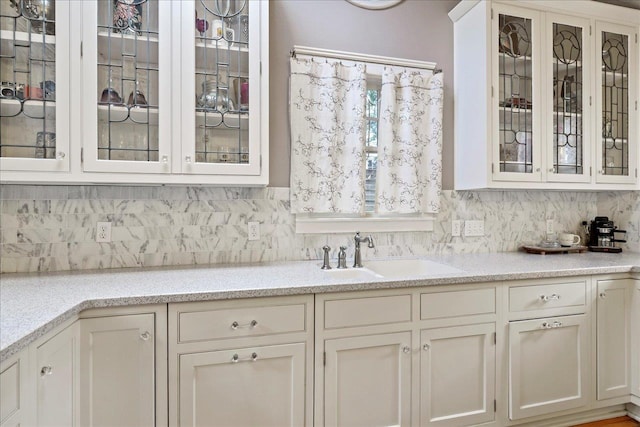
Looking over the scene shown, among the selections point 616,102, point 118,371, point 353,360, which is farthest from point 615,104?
point 118,371

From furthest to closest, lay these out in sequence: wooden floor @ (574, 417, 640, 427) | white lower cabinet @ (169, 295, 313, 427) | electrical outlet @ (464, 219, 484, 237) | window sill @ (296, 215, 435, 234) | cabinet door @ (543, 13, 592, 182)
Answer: electrical outlet @ (464, 219, 484, 237) < cabinet door @ (543, 13, 592, 182) < window sill @ (296, 215, 435, 234) < wooden floor @ (574, 417, 640, 427) < white lower cabinet @ (169, 295, 313, 427)

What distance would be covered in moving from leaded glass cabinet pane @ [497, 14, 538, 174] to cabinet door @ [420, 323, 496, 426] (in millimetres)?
1089

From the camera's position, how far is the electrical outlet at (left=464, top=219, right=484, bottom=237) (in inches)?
105

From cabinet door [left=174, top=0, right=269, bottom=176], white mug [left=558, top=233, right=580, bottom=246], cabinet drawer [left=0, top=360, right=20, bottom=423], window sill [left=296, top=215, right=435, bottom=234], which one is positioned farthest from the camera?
white mug [left=558, top=233, right=580, bottom=246]

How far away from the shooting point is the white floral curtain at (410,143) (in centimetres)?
243

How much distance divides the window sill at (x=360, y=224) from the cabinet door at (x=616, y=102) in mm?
1246

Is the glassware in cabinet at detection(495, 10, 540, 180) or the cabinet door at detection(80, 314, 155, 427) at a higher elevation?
the glassware in cabinet at detection(495, 10, 540, 180)

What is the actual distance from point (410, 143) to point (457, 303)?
107 centimetres

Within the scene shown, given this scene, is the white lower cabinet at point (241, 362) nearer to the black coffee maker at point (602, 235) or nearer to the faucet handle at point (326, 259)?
the faucet handle at point (326, 259)

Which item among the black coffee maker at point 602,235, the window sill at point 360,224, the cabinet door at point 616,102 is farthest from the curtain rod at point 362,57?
the black coffee maker at point 602,235

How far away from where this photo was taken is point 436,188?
252 cm

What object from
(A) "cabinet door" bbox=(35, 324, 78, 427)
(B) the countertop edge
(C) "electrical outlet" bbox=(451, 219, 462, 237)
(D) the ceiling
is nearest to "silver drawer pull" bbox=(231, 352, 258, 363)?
(B) the countertop edge

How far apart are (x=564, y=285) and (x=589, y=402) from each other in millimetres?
709

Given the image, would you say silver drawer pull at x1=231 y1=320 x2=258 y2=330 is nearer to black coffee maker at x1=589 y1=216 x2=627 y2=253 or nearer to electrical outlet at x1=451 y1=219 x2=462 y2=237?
electrical outlet at x1=451 y1=219 x2=462 y2=237
